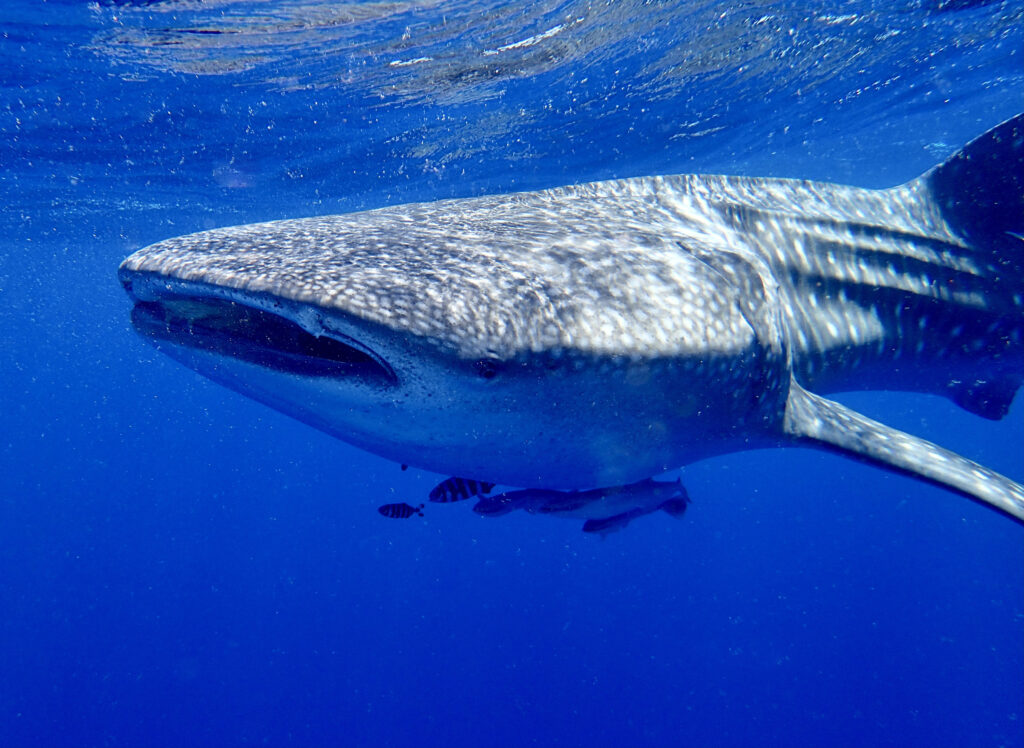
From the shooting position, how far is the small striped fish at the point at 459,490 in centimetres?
466

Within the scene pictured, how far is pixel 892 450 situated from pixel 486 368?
2.52 meters

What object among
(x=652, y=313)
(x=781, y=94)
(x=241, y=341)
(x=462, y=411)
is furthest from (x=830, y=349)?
(x=781, y=94)

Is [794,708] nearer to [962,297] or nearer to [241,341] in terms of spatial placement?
[962,297]

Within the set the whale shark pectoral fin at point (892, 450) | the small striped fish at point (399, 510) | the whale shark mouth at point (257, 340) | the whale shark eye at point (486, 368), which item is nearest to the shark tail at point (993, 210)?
the whale shark pectoral fin at point (892, 450)

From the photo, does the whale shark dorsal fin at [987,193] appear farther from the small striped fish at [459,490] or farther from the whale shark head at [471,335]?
the small striped fish at [459,490]

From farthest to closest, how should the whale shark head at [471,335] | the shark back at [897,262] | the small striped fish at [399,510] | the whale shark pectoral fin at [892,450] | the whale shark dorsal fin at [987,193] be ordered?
the small striped fish at [399,510] < the whale shark dorsal fin at [987,193] < the shark back at [897,262] < the whale shark pectoral fin at [892,450] < the whale shark head at [471,335]

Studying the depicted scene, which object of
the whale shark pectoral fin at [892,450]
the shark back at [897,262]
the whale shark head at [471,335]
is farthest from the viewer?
the shark back at [897,262]

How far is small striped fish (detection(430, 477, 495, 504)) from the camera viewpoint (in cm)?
466

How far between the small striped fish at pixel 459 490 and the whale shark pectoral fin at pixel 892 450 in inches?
78.6

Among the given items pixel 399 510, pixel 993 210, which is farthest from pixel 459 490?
pixel 993 210

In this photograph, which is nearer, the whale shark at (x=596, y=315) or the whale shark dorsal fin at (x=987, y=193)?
the whale shark at (x=596, y=315)

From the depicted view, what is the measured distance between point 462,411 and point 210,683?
75.5ft

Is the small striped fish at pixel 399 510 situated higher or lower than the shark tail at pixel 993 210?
lower

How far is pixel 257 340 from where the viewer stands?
7.42 feet
